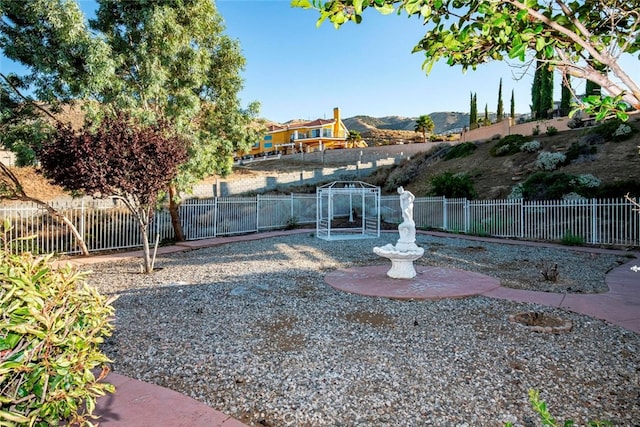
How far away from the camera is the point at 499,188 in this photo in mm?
20969

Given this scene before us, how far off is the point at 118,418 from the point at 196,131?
11000mm

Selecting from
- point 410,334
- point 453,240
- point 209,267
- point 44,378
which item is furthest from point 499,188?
point 44,378

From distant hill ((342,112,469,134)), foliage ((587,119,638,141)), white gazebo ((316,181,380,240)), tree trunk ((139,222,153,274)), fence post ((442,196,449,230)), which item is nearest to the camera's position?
tree trunk ((139,222,153,274))

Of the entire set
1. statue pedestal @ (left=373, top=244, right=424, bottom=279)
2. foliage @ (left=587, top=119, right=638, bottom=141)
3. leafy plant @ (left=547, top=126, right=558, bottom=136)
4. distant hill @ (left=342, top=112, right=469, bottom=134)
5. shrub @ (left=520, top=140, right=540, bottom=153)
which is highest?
distant hill @ (left=342, top=112, right=469, bottom=134)

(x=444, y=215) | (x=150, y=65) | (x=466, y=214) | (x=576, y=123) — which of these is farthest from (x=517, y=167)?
(x=150, y=65)

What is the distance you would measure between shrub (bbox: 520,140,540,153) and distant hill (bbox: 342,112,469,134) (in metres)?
79.9

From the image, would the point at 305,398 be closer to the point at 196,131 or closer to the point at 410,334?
the point at 410,334

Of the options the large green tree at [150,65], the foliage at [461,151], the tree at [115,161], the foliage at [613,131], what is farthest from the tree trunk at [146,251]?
the foliage at [461,151]

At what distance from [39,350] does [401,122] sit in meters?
124

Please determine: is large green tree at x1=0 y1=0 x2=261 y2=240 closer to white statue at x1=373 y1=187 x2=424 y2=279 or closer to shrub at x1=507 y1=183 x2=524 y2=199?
white statue at x1=373 y1=187 x2=424 y2=279

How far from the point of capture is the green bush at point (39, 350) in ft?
5.10

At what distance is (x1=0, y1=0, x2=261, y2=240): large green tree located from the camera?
31.8 feet

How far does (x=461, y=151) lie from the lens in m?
30.1

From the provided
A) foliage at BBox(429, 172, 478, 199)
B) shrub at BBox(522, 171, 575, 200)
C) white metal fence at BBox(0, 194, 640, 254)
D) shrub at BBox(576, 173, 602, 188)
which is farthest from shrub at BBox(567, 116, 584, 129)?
white metal fence at BBox(0, 194, 640, 254)
